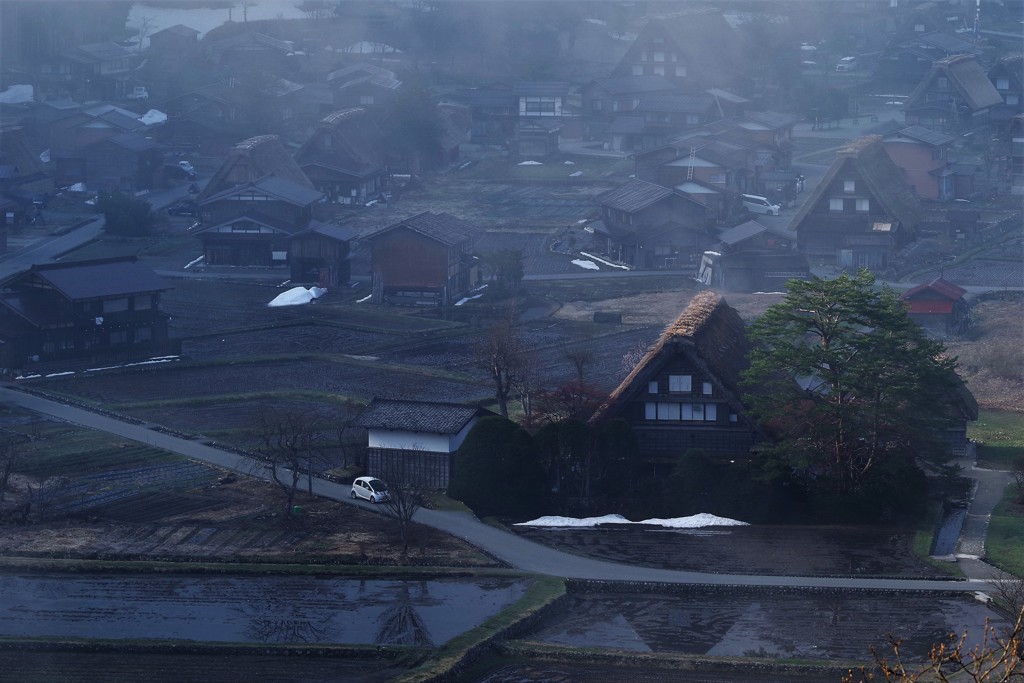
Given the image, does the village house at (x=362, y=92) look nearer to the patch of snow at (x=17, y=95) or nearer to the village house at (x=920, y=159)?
the patch of snow at (x=17, y=95)

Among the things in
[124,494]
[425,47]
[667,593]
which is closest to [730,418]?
[667,593]

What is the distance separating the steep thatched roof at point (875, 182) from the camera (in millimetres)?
29078

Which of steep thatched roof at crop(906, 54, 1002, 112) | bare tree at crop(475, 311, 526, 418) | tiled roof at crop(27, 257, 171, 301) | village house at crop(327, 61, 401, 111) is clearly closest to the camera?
bare tree at crop(475, 311, 526, 418)

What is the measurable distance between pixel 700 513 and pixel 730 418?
1550mm

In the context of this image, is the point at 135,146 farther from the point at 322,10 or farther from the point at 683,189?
the point at 322,10

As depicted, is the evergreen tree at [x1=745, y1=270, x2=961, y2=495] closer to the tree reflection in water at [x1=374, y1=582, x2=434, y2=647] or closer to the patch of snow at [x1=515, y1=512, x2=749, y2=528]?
the patch of snow at [x1=515, y1=512, x2=749, y2=528]

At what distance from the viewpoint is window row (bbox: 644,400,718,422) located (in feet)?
52.6

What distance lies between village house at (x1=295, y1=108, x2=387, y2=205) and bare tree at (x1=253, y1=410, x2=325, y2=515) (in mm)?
18095

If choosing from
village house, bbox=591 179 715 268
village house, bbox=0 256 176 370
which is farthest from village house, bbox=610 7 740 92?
village house, bbox=0 256 176 370

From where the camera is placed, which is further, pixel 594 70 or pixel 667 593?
pixel 594 70

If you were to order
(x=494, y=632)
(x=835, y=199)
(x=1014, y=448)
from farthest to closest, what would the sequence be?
1. (x=835, y=199)
2. (x=1014, y=448)
3. (x=494, y=632)

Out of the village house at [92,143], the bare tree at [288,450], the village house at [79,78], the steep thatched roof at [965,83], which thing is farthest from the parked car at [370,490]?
the village house at [79,78]

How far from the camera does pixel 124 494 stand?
15672 millimetres

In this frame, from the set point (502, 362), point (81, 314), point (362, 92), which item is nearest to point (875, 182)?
point (502, 362)
